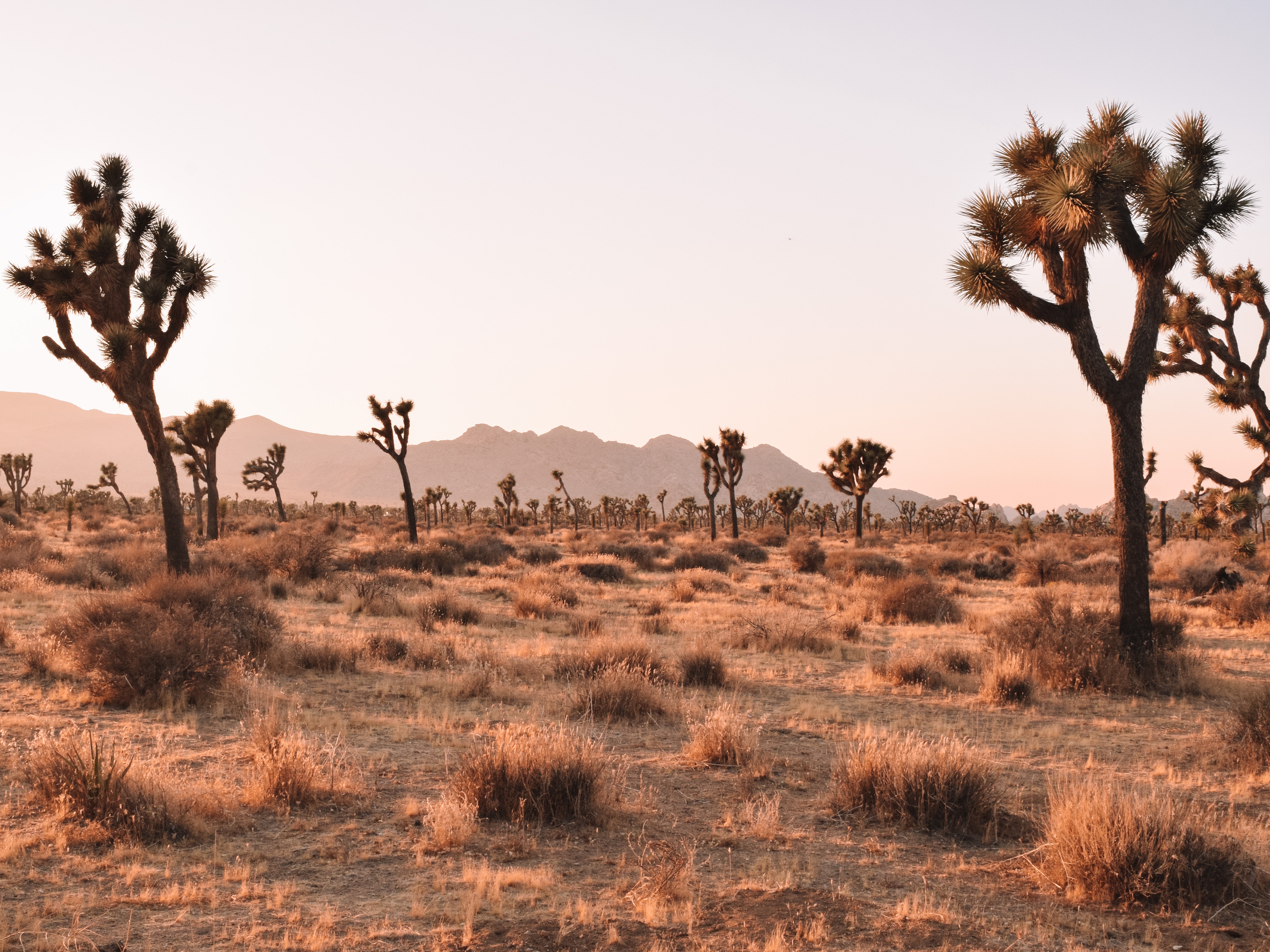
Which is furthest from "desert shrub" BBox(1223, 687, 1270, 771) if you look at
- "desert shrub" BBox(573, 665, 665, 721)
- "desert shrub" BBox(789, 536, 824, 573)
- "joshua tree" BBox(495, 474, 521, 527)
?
"joshua tree" BBox(495, 474, 521, 527)

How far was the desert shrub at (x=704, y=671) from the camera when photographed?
38.7 feet

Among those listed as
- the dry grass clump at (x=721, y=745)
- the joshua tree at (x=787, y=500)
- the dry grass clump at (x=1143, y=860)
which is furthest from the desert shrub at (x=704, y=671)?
the joshua tree at (x=787, y=500)

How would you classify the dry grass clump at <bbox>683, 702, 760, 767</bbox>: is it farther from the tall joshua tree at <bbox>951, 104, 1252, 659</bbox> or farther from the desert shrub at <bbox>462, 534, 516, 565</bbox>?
the desert shrub at <bbox>462, 534, 516, 565</bbox>

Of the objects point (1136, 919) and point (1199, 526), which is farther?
point (1199, 526)

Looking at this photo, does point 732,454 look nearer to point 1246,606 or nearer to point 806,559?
point 806,559

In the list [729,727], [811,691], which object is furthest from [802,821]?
[811,691]

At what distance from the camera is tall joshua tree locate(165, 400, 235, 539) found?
33.1 meters

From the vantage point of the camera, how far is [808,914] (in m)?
4.88

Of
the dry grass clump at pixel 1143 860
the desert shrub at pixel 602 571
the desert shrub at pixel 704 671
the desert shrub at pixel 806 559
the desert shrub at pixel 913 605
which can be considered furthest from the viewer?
the desert shrub at pixel 806 559

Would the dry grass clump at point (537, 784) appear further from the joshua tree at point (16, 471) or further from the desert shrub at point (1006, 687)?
the joshua tree at point (16, 471)

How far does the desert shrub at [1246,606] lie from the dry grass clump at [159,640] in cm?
1830

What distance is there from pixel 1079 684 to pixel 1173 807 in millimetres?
6550

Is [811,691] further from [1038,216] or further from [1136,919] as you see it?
[1038,216]

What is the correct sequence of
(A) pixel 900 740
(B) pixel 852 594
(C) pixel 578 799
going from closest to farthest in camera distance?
(C) pixel 578 799 → (A) pixel 900 740 → (B) pixel 852 594
